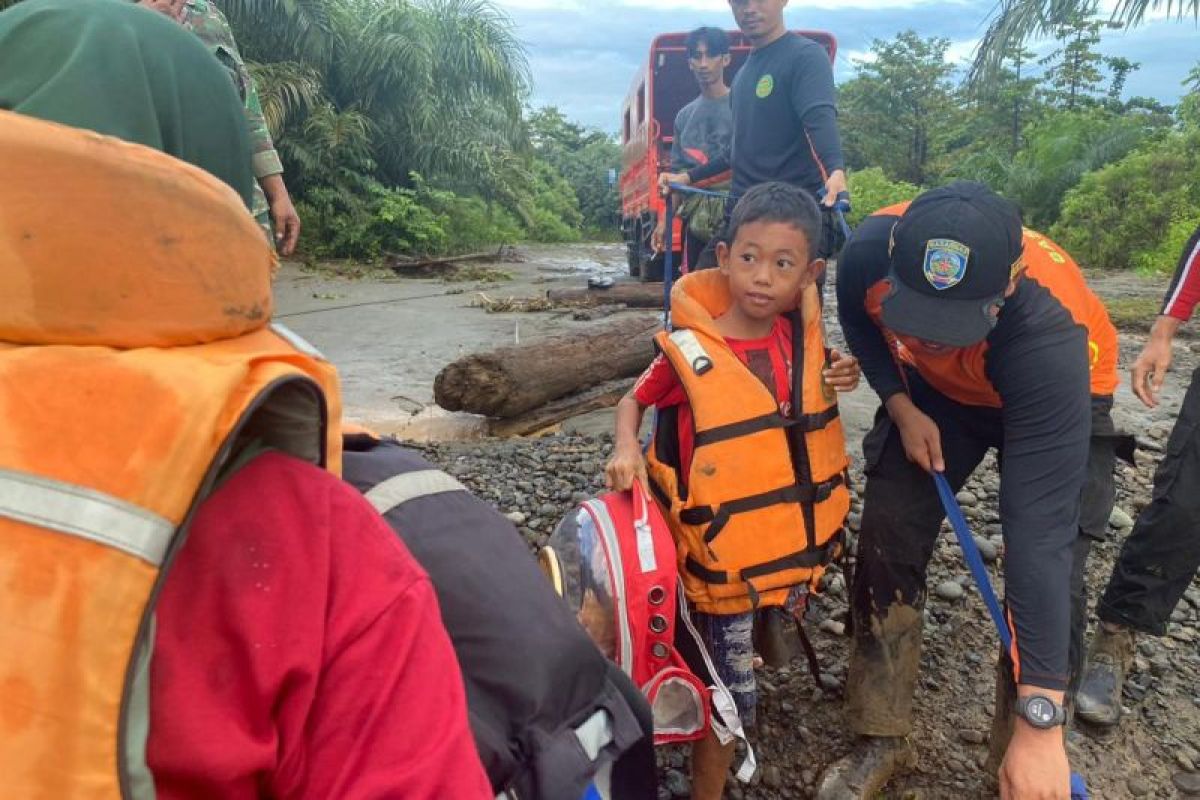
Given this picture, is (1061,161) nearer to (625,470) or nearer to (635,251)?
(635,251)

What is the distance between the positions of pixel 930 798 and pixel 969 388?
118 cm

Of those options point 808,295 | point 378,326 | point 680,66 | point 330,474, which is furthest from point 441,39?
point 330,474

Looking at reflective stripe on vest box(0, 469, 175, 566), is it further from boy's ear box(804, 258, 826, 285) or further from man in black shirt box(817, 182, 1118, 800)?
boy's ear box(804, 258, 826, 285)

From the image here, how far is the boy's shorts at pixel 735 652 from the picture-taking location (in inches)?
85.6

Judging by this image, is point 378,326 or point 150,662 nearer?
point 150,662

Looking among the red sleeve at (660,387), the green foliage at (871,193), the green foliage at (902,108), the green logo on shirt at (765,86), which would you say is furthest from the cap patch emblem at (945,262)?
the green foliage at (902,108)

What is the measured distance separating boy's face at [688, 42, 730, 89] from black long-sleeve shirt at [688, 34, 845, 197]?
162cm

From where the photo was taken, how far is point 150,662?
0.67 meters

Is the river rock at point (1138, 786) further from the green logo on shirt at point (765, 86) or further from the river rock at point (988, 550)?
the green logo on shirt at point (765, 86)

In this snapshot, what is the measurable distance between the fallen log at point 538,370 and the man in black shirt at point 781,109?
1676 millimetres

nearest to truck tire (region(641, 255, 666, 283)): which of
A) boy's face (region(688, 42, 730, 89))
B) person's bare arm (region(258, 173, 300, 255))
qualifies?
boy's face (region(688, 42, 730, 89))

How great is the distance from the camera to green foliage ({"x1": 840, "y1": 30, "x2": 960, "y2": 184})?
95.9 feet

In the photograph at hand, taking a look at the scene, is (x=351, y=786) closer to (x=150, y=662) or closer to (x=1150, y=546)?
(x=150, y=662)

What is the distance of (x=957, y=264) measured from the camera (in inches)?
71.6
